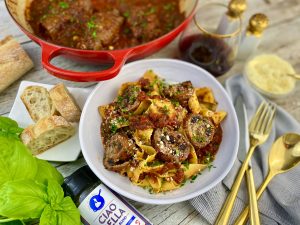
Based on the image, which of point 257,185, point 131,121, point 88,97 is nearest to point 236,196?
point 257,185

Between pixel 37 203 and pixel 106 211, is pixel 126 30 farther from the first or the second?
pixel 37 203

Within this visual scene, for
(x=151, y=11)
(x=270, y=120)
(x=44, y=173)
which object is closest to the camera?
(x=44, y=173)

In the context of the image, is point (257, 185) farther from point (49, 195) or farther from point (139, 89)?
point (49, 195)

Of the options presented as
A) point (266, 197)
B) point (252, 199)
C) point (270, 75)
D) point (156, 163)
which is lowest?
point (266, 197)

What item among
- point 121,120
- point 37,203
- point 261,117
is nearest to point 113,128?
point 121,120

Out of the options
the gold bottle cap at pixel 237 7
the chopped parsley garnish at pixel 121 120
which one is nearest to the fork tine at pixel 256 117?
the gold bottle cap at pixel 237 7
